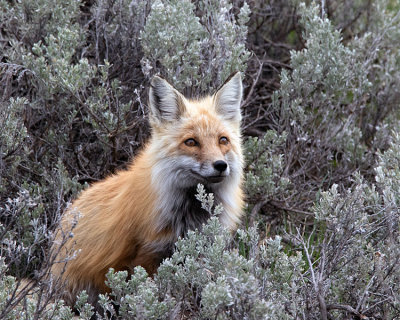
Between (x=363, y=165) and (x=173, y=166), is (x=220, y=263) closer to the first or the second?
(x=173, y=166)

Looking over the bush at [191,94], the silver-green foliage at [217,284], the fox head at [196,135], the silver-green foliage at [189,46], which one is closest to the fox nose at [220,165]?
the fox head at [196,135]

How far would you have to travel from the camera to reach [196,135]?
15.9 feet

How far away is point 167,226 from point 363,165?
304cm

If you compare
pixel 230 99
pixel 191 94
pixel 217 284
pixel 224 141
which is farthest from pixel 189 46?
pixel 217 284

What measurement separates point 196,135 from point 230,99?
62cm

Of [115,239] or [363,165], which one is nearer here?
[115,239]

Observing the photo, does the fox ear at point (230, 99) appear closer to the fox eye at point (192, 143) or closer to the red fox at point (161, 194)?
the red fox at point (161, 194)

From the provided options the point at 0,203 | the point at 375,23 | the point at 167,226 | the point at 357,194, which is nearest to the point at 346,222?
the point at 357,194

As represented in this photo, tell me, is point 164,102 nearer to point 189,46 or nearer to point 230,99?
point 230,99

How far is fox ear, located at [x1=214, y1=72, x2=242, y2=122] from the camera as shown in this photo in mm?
5175

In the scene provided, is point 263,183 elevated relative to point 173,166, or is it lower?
lower

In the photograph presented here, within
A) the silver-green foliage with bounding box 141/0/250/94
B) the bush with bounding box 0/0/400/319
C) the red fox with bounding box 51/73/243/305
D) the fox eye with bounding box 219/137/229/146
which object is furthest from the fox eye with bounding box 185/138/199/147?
the silver-green foliage with bounding box 141/0/250/94

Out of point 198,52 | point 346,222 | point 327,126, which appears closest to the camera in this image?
point 346,222

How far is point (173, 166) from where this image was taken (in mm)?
4781
